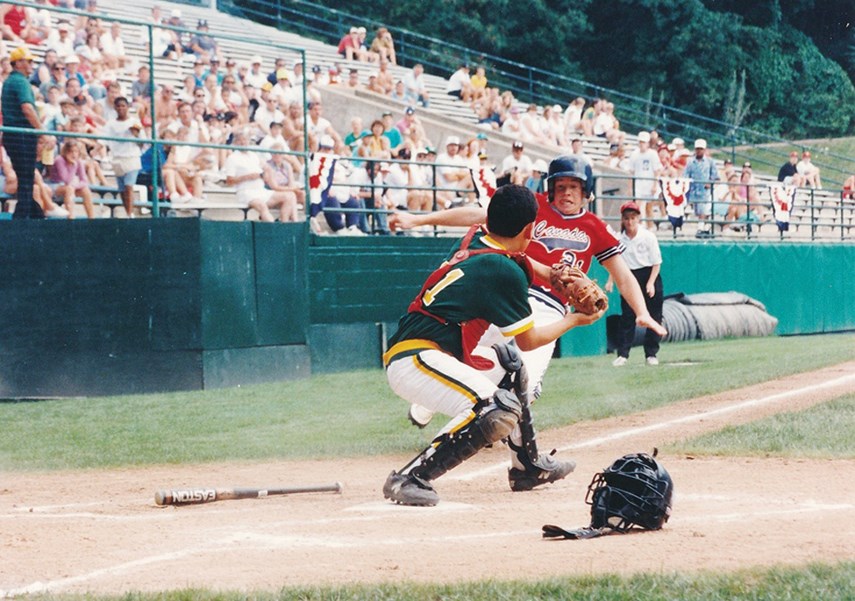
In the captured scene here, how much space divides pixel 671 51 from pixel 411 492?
3937 cm

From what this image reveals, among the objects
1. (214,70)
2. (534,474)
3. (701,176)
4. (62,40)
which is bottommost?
(534,474)

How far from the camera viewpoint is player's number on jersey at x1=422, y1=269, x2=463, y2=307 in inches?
277

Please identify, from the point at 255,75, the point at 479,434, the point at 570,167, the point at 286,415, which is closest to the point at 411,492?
the point at 479,434

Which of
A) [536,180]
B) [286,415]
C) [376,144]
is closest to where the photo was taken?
[286,415]

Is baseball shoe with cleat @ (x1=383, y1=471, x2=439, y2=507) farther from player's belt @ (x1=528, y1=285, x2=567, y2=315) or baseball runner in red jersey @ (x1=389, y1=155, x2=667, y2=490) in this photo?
player's belt @ (x1=528, y1=285, x2=567, y2=315)

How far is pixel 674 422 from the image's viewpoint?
11.3 meters

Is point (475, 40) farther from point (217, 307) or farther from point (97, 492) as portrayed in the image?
point (97, 492)

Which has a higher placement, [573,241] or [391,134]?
[391,134]

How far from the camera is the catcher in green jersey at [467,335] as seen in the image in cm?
698

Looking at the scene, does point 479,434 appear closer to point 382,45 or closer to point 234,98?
point 234,98

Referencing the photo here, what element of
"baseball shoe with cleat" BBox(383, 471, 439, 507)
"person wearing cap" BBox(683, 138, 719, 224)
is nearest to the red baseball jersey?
"baseball shoe with cleat" BBox(383, 471, 439, 507)

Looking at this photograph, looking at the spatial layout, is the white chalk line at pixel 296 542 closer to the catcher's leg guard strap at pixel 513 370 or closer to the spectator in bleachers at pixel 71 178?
the catcher's leg guard strap at pixel 513 370

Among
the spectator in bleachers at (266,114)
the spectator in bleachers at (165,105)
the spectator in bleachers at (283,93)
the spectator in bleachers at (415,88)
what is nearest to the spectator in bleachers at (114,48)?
the spectator in bleachers at (165,105)

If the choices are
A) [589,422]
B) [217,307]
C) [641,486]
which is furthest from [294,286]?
[641,486]
